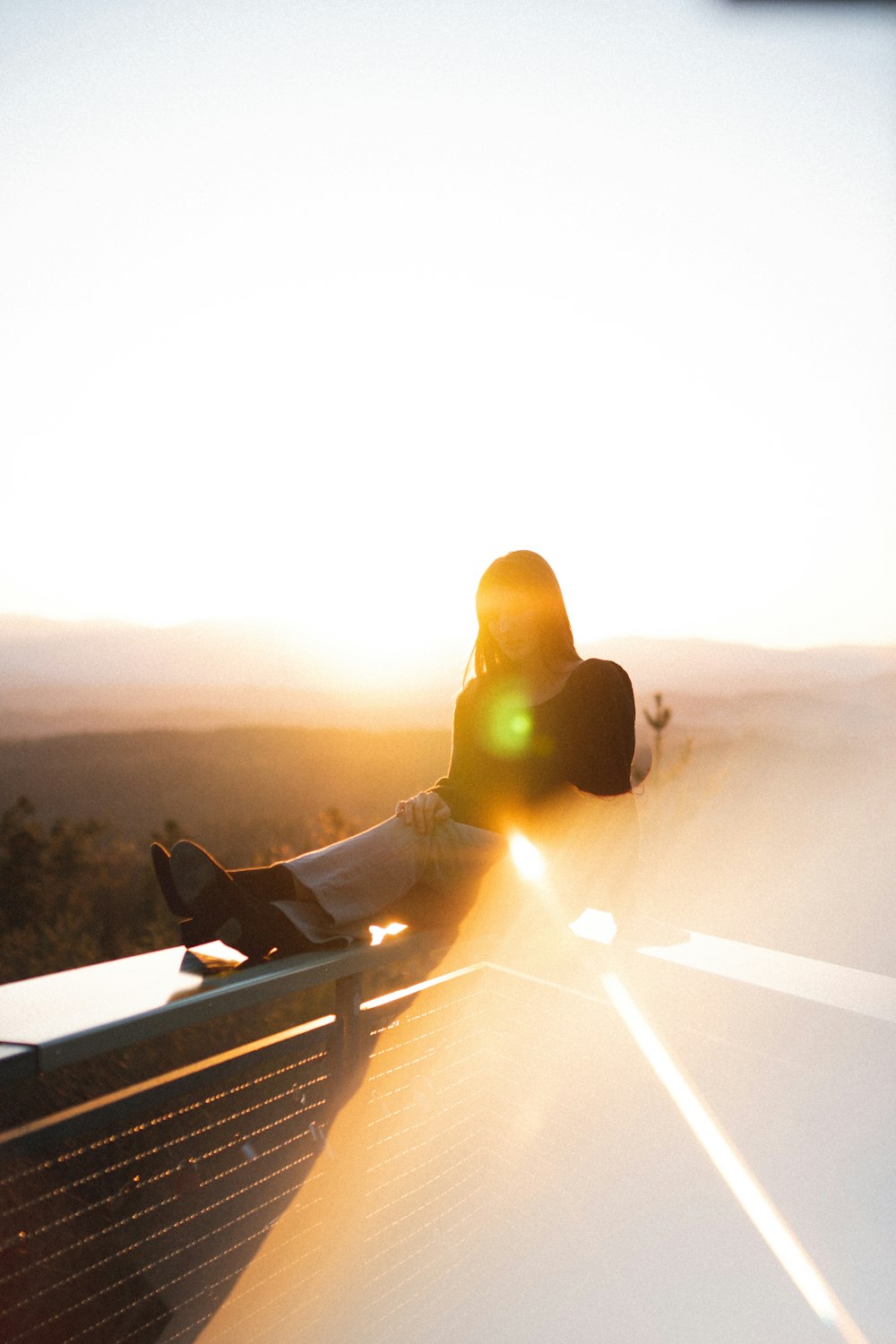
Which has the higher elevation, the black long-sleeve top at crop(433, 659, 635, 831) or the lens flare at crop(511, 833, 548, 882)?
the black long-sleeve top at crop(433, 659, 635, 831)

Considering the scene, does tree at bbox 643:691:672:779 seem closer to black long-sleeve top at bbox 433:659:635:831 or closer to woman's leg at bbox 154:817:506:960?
black long-sleeve top at bbox 433:659:635:831

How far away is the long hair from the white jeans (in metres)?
0.55

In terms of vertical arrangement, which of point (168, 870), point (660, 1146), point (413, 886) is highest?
point (168, 870)

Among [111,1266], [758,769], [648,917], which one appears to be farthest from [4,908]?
[758,769]

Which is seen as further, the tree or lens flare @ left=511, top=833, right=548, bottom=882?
the tree

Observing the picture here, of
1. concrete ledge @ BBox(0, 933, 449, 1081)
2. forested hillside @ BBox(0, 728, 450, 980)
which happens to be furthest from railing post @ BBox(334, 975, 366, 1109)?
forested hillside @ BBox(0, 728, 450, 980)

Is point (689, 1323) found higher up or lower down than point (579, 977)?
lower down

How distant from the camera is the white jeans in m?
2.03

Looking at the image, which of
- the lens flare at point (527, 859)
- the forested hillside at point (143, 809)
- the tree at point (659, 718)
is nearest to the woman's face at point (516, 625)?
the lens flare at point (527, 859)

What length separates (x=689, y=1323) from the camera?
200 cm

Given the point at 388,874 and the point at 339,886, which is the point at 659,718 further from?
the point at 339,886

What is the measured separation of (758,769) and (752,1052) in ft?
14.3

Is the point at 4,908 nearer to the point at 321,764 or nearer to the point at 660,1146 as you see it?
the point at 660,1146

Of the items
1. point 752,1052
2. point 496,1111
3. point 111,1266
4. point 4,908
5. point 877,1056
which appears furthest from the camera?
point 4,908
